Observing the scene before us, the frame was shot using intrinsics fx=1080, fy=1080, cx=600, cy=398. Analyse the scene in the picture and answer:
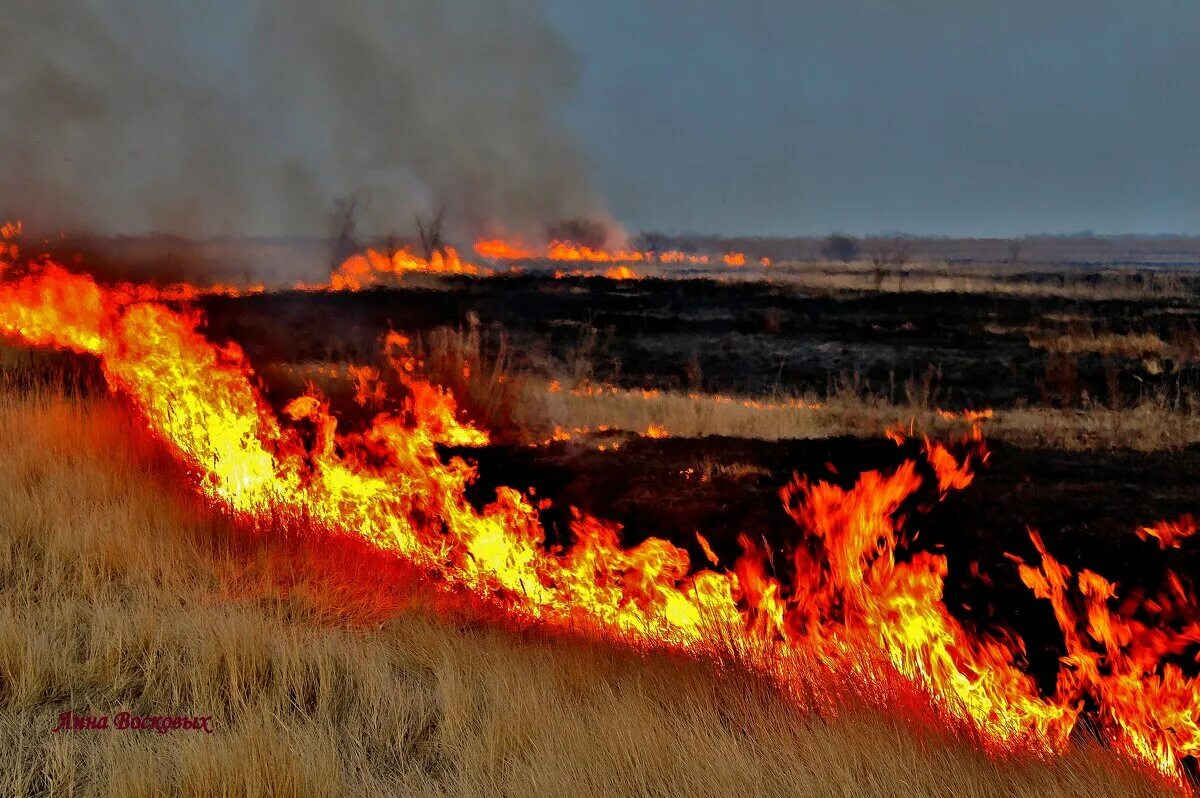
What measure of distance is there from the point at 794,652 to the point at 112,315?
11.2 m

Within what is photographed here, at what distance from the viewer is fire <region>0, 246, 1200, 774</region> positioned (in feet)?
16.8

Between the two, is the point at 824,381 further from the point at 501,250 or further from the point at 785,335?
the point at 501,250

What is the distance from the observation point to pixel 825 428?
13.0 m

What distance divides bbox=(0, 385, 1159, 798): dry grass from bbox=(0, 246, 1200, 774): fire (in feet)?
1.23

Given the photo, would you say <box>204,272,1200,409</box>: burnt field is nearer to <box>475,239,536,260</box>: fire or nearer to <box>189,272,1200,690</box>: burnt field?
<box>189,272,1200,690</box>: burnt field

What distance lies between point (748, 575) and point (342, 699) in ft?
Answer: 8.61

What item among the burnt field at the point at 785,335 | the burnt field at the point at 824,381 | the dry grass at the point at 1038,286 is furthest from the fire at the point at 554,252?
the burnt field at the point at 785,335

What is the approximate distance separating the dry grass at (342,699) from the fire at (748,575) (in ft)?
1.23

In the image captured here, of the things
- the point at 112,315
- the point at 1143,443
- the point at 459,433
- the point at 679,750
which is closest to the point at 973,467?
the point at 1143,443

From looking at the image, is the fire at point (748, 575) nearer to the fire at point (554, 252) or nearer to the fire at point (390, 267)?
the fire at point (390, 267)

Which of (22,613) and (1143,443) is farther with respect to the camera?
(1143,443)

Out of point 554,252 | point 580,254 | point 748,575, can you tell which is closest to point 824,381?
point 748,575

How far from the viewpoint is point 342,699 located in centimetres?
494

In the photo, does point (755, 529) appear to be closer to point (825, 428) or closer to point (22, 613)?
point (22, 613)
